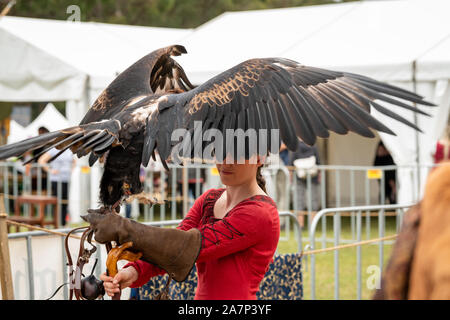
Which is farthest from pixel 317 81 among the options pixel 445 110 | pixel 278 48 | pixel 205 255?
pixel 278 48

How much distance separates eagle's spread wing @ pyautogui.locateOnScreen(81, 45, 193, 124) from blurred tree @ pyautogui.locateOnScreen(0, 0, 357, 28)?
20.1 m

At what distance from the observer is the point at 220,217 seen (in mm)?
2260

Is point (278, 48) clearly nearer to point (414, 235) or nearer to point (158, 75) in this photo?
point (158, 75)

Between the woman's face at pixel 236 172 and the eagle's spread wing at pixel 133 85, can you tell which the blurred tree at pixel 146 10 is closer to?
the eagle's spread wing at pixel 133 85

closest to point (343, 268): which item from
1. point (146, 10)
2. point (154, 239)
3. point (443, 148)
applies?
point (443, 148)

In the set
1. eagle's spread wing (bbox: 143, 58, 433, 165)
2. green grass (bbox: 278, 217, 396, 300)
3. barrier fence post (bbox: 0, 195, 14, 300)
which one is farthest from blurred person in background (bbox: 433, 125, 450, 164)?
barrier fence post (bbox: 0, 195, 14, 300)

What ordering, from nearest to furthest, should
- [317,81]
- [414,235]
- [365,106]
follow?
[414,235] → [365,106] → [317,81]

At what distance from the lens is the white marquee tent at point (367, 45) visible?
27.0 ft

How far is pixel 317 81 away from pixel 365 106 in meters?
0.24

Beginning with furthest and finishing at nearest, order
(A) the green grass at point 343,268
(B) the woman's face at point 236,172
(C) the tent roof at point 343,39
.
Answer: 1. (C) the tent roof at point 343,39
2. (A) the green grass at point 343,268
3. (B) the woman's face at point 236,172

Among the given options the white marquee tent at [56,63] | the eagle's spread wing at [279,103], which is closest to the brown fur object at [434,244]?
the eagle's spread wing at [279,103]

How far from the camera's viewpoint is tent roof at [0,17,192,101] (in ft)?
32.7

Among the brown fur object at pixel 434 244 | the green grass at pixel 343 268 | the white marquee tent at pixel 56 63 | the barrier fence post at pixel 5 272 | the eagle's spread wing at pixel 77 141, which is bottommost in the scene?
the green grass at pixel 343 268

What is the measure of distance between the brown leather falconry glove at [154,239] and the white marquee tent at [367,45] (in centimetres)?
626
